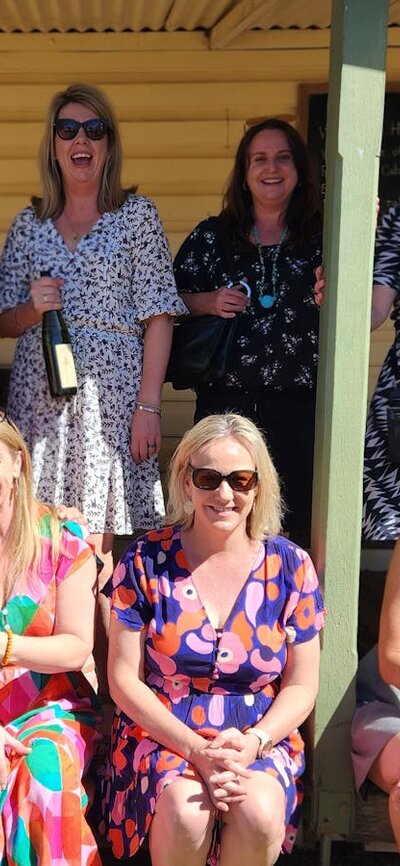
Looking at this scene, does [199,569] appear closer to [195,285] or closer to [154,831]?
[154,831]

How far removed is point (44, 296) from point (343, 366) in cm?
95

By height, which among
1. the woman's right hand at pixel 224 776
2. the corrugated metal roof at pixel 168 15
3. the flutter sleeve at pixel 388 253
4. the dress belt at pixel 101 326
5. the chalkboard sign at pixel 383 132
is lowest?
the woman's right hand at pixel 224 776

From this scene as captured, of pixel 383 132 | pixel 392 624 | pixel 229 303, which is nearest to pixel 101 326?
pixel 229 303

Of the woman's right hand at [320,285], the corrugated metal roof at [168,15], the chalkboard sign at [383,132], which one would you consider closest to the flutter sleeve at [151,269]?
the woman's right hand at [320,285]

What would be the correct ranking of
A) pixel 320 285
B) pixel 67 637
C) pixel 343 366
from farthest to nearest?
pixel 320 285
pixel 343 366
pixel 67 637

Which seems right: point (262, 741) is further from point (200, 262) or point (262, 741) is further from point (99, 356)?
point (200, 262)

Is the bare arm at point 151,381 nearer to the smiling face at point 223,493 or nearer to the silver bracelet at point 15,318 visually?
the silver bracelet at point 15,318

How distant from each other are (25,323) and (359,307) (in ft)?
3.56

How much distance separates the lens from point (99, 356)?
3.29 meters

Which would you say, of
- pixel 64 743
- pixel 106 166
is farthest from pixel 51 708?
pixel 106 166

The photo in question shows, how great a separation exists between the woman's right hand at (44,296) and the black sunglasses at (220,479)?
31.4 inches

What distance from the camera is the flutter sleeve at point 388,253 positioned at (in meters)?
3.18

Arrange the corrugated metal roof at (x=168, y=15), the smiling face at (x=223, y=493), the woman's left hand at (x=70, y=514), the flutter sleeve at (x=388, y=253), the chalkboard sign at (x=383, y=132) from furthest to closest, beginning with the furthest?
the chalkboard sign at (x=383, y=132) < the corrugated metal roof at (x=168, y=15) < the flutter sleeve at (x=388, y=253) < the woman's left hand at (x=70, y=514) < the smiling face at (x=223, y=493)

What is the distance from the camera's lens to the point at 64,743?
2.65 m
